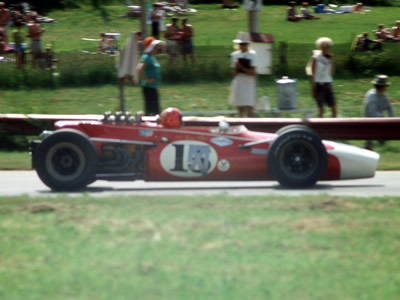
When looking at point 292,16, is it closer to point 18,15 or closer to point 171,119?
point 18,15

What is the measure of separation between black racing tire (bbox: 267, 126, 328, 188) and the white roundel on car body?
2.42 ft

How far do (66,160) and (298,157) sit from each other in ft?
9.36

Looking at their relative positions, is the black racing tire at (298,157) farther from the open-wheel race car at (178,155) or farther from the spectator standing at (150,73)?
the spectator standing at (150,73)

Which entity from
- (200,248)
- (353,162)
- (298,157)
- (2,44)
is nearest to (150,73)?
(298,157)

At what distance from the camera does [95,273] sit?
7.86 meters

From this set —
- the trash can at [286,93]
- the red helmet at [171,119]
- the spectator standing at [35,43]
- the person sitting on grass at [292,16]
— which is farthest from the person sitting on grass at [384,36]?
the red helmet at [171,119]

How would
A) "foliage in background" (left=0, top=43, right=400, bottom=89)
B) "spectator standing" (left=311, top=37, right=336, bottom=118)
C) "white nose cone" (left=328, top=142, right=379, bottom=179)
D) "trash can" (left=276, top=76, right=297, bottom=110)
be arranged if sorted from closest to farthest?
"white nose cone" (left=328, top=142, right=379, bottom=179), "spectator standing" (left=311, top=37, right=336, bottom=118), "trash can" (left=276, top=76, right=297, bottom=110), "foliage in background" (left=0, top=43, right=400, bottom=89)

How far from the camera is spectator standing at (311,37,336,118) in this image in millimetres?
16422

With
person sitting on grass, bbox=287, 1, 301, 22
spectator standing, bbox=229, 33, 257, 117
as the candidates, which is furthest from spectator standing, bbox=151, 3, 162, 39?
spectator standing, bbox=229, 33, 257, 117

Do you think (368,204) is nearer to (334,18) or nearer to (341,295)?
(341,295)

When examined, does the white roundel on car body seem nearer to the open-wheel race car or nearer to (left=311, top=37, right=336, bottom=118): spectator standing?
the open-wheel race car

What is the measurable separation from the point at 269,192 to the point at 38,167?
2.84 m

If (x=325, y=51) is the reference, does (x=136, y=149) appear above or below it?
below

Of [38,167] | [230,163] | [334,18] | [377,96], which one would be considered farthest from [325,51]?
[334,18]
